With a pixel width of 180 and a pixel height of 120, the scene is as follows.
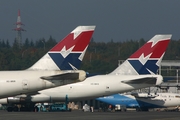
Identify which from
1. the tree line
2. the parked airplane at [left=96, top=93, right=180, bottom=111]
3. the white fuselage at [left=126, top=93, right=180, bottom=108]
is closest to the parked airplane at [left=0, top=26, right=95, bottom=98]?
the parked airplane at [left=96, top=93, right=180, bottom=111]

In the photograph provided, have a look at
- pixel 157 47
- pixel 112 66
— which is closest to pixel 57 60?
pixel 157 47

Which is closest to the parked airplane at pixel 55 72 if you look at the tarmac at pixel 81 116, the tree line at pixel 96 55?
the tarmac at pixel 81 116

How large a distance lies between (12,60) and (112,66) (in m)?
23.3

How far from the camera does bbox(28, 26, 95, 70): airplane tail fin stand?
5009 cm

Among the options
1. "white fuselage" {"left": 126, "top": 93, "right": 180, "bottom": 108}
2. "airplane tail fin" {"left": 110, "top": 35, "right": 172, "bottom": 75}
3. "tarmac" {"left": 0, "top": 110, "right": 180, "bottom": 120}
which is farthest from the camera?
"white fuselage" {"left": 126, "top": 93, "right": 180, "bottom": 108}

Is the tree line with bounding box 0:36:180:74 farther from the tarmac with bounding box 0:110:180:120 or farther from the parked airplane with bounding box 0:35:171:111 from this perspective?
the tarmac with bounding box 0:110:180:120

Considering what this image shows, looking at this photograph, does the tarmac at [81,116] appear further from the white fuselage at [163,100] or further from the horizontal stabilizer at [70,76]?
the white fuselage at [163,100]

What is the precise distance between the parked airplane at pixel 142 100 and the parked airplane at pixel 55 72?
27515 mm

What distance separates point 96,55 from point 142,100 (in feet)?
282

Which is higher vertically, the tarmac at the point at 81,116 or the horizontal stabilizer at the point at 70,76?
the horizontal stabilizer at the point at 70,76

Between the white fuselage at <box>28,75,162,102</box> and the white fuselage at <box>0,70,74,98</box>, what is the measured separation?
13.7 meters

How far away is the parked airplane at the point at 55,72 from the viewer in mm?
47344

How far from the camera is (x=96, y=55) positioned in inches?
6432

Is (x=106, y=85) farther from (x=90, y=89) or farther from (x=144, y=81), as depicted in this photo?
(x=144, y=81)
